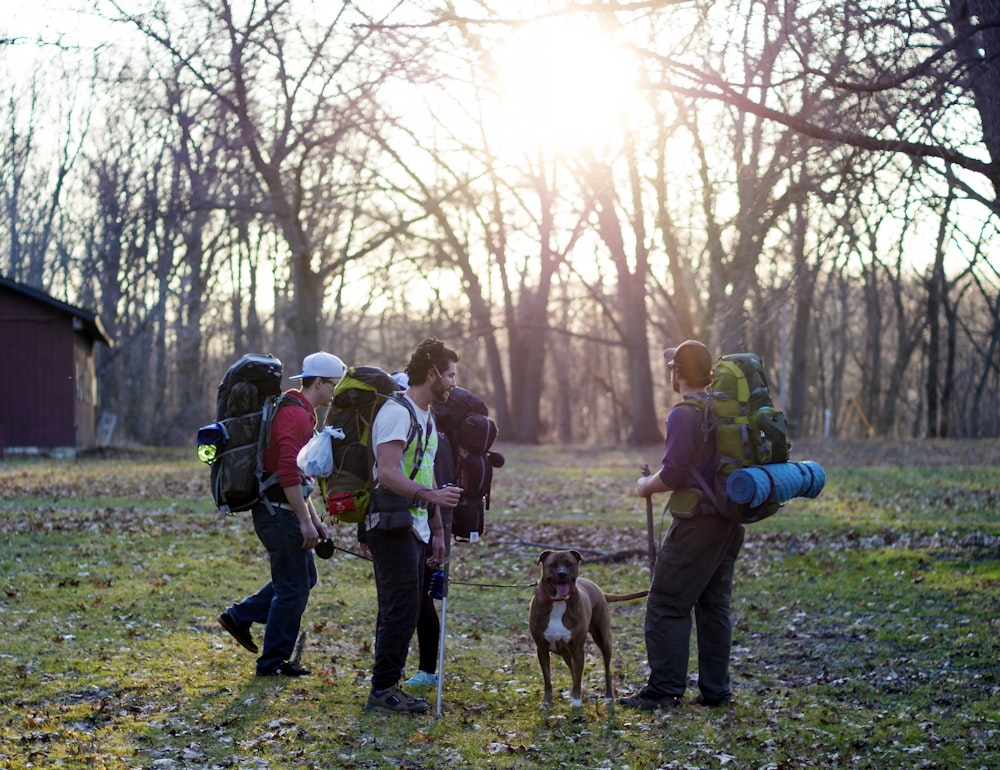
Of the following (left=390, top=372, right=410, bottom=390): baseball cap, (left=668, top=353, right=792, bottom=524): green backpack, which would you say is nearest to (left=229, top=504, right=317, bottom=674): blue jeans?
(left=390, top=372, right=410, bottom=390): baseball cap

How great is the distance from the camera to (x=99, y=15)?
23375 mm

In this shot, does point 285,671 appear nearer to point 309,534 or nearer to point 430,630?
point 430,630

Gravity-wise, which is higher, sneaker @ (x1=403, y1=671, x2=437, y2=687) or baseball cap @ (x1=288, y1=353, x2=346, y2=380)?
baseball cap @ (x1=288, y1=353, x2=346, y2=380)

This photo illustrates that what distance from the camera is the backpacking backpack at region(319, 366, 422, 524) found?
275 inches

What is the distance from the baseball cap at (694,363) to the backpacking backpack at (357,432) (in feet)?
5.41

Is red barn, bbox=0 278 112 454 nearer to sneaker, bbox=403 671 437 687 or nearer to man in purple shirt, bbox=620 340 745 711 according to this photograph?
sneaker, bbox=403 671 437 687

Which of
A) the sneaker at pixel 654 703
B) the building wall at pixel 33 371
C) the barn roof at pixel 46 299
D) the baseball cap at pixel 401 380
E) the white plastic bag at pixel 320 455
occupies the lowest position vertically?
the sneaker at pixel 654 703

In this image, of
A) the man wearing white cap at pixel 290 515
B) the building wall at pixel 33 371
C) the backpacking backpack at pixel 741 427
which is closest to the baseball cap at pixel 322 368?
the man wearing white cap at pixel 290 515

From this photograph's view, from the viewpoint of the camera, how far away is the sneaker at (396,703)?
7.20 metres

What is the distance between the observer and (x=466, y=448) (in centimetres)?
804

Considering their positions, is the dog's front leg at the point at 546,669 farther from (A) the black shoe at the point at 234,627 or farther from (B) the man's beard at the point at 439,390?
(A) the black shoe at the point at 234,627

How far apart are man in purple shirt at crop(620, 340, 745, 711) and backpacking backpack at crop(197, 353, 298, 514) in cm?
238

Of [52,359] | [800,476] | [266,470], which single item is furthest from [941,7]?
[52,359]

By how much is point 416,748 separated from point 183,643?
332cm
